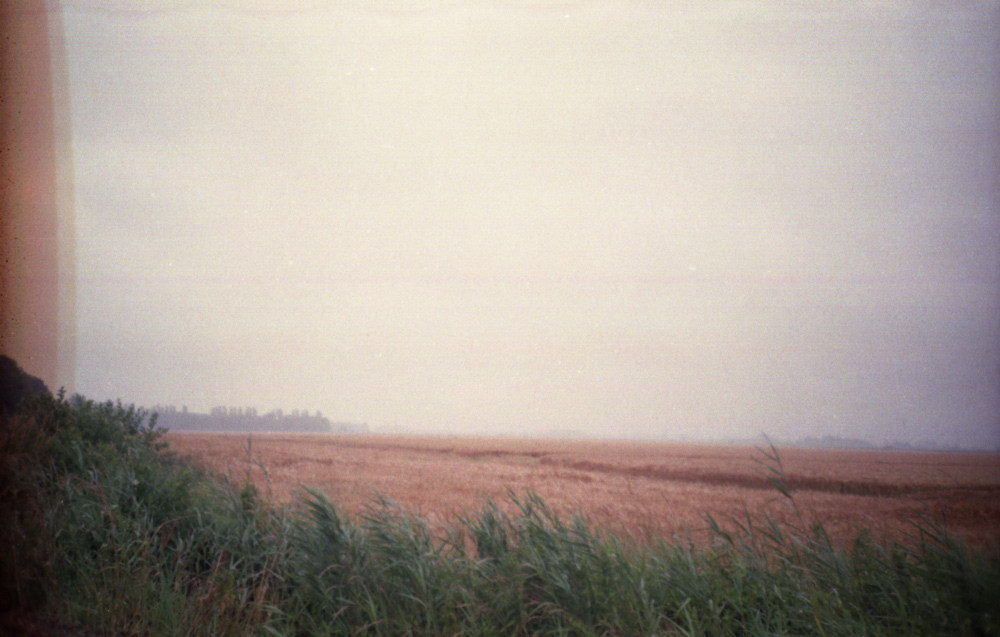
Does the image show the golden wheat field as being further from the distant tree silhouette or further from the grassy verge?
the distant tree silhouette

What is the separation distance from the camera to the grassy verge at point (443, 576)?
4.12 m

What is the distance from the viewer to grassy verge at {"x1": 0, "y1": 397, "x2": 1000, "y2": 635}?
13.5 ft

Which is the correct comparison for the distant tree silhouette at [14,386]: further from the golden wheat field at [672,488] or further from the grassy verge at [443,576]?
the golden wheat field at [672,488]

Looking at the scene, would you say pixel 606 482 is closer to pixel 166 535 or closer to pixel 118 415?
pixel 118 415

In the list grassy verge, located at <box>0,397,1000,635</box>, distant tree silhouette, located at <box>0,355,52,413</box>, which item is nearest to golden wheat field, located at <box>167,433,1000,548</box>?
grassy verge, located at <box>0,397,1000,635</box>

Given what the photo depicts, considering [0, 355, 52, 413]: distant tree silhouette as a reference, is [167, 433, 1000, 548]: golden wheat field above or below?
below

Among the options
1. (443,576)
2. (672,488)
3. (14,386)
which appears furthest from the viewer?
(672,488)

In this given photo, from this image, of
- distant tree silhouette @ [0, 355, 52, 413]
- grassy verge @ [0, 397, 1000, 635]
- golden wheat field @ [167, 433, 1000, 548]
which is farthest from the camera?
golden wheat field @ [167, 433, 1000, 548]

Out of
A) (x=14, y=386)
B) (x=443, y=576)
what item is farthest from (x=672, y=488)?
(x=14, y=386)

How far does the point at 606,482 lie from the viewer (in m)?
23.8

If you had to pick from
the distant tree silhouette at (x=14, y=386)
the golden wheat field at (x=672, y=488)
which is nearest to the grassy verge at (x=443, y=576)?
the distant tree silhouette at (x=14, y=386)

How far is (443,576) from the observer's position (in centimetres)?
462

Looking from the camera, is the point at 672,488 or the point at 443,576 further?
the point at 672,488

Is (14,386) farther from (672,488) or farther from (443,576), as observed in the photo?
(672,488)
